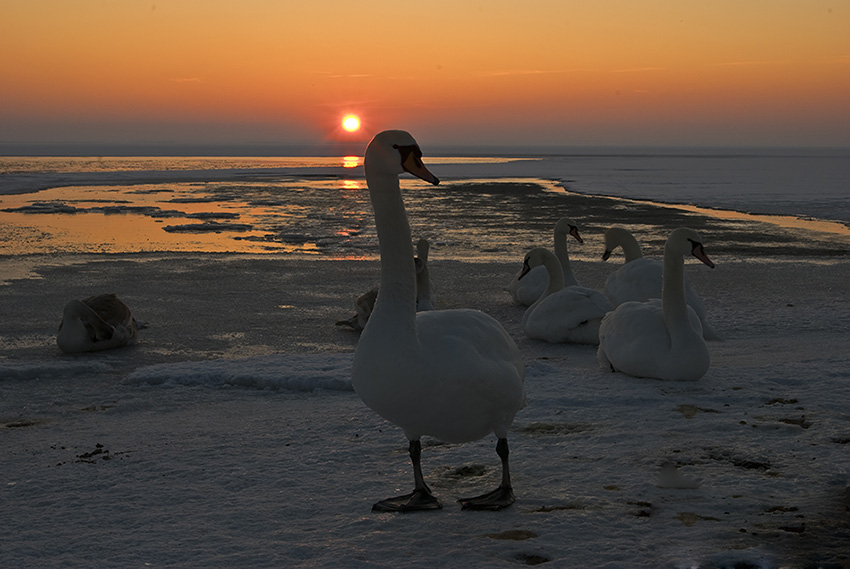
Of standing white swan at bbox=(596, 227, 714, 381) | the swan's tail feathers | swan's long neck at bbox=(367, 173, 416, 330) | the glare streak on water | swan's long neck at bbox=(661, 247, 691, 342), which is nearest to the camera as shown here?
swan's long neck at bbox=(367, 173, 416, 330)

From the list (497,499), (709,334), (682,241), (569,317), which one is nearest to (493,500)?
(497,499)

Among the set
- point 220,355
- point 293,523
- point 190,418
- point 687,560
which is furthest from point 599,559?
point 220,355

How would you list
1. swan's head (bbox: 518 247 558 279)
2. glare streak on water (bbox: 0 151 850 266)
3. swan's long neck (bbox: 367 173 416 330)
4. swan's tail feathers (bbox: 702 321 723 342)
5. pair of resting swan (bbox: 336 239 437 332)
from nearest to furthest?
1. swan's long neck (bbox: 367 173 416 330)
2. swan's tail feathers (bbox: 702 321 723 342)
3. pair of resting swan (bbox: 336 239 437 332)
4. swan's head (bbox: 518 247 558 279)
5. glare streak on water (bbox: 0 151 850 266)

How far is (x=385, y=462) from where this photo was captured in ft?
15.0

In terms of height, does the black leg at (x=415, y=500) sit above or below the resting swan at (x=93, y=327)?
below

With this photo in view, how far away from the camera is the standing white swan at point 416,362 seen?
357cm

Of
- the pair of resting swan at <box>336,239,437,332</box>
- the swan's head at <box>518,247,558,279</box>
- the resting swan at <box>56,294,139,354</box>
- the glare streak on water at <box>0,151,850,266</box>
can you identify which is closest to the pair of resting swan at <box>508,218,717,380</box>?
the swan's head at <box>518,247,558,279</box>

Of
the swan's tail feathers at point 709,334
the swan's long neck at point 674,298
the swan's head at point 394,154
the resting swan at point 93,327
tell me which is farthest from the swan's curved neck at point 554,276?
the swan's head at point 394,154

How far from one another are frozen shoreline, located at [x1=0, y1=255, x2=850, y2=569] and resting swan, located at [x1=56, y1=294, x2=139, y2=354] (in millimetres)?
164

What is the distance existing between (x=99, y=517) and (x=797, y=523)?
9.94 feet

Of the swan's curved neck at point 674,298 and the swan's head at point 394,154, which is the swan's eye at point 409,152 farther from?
the swan's curved neck at point 674,298

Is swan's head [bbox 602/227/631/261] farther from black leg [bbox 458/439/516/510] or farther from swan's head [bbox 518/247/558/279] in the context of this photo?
black leg [bbox 458/439/516/510]

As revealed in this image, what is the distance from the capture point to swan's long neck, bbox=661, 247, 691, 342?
631 centimetres

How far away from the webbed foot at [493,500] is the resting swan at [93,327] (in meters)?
5.02
